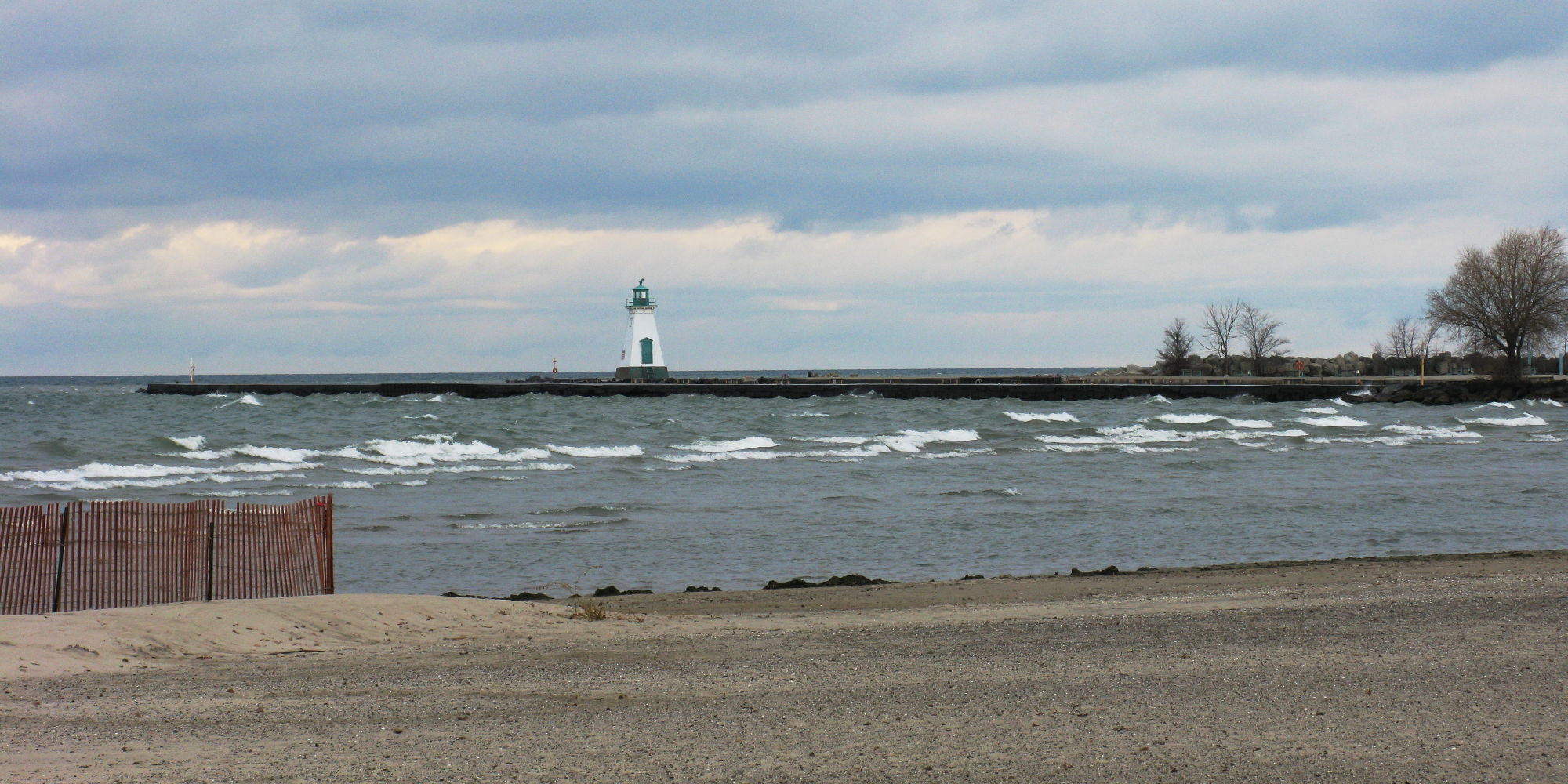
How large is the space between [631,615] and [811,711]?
170 inches

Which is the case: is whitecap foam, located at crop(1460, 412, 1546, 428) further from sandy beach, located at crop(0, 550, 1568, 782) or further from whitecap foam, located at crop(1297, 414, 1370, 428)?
sandy beach, located at crop(0, 550, 1568, 782)

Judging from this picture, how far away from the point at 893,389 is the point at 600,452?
40.5 m

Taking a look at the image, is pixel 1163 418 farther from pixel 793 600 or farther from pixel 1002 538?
pixel 793 600

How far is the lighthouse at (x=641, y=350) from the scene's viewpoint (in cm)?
7850

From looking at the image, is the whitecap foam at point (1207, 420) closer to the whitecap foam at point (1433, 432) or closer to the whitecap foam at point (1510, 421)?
the whitecap foam at point (1433, 432)

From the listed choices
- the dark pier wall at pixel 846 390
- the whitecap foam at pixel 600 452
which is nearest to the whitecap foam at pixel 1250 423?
the dark pier wall at pixel 846 390

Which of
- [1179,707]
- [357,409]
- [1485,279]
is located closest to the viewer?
[1179,707]

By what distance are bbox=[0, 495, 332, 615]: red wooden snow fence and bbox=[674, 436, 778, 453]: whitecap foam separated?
22895 millimetres

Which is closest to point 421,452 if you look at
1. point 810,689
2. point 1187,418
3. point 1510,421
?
point 810,689

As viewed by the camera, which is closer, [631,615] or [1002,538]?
[631,615]

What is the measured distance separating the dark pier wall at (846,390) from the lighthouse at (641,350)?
12.2 ft

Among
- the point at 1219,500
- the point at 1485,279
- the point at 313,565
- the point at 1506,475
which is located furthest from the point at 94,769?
the point at 1485,279

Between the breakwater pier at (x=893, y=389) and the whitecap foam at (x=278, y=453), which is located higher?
the breakwater pier at (x=893, y=389)

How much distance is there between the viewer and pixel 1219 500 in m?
22.0
